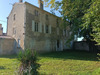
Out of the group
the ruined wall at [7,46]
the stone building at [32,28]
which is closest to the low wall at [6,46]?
the ruined wall at [7,46]

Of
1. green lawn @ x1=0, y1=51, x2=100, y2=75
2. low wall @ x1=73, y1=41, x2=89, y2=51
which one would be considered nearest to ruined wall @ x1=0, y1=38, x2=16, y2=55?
green lawn @ x1=0, y1=51, x2=100, y2=75

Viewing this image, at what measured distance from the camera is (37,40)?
15281 millimetres

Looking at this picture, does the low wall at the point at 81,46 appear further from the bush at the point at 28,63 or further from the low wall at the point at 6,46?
the bush at the point at 28,63

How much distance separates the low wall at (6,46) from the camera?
14.0 meters

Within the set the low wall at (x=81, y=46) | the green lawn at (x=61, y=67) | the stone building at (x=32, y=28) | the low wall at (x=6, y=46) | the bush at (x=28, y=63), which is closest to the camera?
the bush at (x=28, y=63)

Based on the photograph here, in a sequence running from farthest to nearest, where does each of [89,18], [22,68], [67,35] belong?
[67,35] → [89,18] → [22,68]

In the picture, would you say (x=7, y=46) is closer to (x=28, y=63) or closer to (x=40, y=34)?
(x=40, y=34)

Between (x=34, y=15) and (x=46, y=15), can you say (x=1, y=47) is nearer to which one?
(x=34, y=15)

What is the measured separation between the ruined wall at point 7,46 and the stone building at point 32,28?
0.64 m

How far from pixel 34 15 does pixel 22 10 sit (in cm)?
199

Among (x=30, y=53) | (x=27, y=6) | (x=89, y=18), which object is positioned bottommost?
(x=30, y=53)

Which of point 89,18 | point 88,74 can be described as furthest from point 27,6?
point 88,74

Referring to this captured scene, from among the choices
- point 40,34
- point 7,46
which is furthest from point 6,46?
point 40,34

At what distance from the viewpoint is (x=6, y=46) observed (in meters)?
14.4
